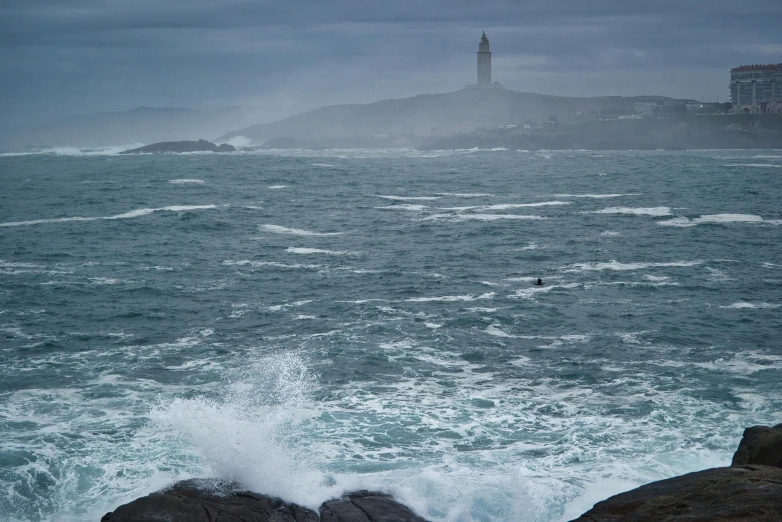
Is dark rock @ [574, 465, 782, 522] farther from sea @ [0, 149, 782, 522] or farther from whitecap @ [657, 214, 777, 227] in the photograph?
whitecap @ [657, 214, 777, 227]

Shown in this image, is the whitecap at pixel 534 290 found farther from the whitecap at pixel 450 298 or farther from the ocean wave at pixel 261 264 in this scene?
the ocean wave at pixel 261 264

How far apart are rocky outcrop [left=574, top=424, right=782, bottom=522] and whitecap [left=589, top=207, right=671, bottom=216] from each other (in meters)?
52.7

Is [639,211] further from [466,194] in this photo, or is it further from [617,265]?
[617,265]

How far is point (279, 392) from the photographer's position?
1037 inches

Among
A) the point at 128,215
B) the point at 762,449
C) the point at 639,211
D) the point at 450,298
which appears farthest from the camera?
the point at 128,215

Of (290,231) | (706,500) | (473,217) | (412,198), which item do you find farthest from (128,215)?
(706,500)

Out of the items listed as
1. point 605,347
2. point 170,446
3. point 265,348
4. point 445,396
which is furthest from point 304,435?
point 605,347

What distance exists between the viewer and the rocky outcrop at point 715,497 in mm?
13352

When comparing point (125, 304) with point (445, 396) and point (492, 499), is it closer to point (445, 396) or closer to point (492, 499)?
point (445, 396)

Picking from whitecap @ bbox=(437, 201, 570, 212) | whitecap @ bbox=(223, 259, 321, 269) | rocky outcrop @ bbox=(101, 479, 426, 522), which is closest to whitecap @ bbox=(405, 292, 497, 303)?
whitecap @ bbox=(223, 259, 321, 269)

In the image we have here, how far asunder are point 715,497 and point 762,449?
348 cm

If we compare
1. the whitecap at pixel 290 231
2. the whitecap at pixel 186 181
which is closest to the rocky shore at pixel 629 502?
the whitecap at pixel 290 231

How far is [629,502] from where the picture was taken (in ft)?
50.4

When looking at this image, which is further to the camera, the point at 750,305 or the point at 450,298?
the point at 450,298
